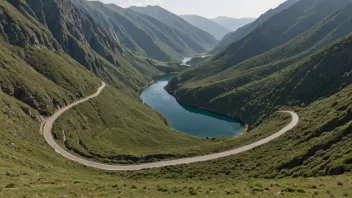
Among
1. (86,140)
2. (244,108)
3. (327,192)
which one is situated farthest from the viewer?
(244,108)

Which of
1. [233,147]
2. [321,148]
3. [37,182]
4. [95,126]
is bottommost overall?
[37,182]

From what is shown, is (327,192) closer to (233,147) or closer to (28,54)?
(233,147)

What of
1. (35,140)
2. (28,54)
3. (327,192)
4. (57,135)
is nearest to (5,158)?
(35,140)

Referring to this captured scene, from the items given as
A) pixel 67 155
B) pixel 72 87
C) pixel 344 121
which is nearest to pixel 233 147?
pixel 344 121

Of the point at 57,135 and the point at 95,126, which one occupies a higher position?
the point at 95,126

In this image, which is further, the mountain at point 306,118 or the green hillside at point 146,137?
the mountain at point 306,118

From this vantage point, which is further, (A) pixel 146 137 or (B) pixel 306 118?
(A) pixel 146 137

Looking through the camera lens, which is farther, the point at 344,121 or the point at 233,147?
the point at 233,147

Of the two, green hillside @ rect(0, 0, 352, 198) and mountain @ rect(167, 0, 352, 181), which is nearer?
green hillside @ rect(0, 0, 352, 198)

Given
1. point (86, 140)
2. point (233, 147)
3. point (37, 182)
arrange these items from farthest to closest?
point (86, 140)
point (233, 147)
point (37, 182)

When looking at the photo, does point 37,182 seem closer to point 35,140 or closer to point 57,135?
point 35,140

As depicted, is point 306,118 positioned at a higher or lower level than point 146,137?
higher
